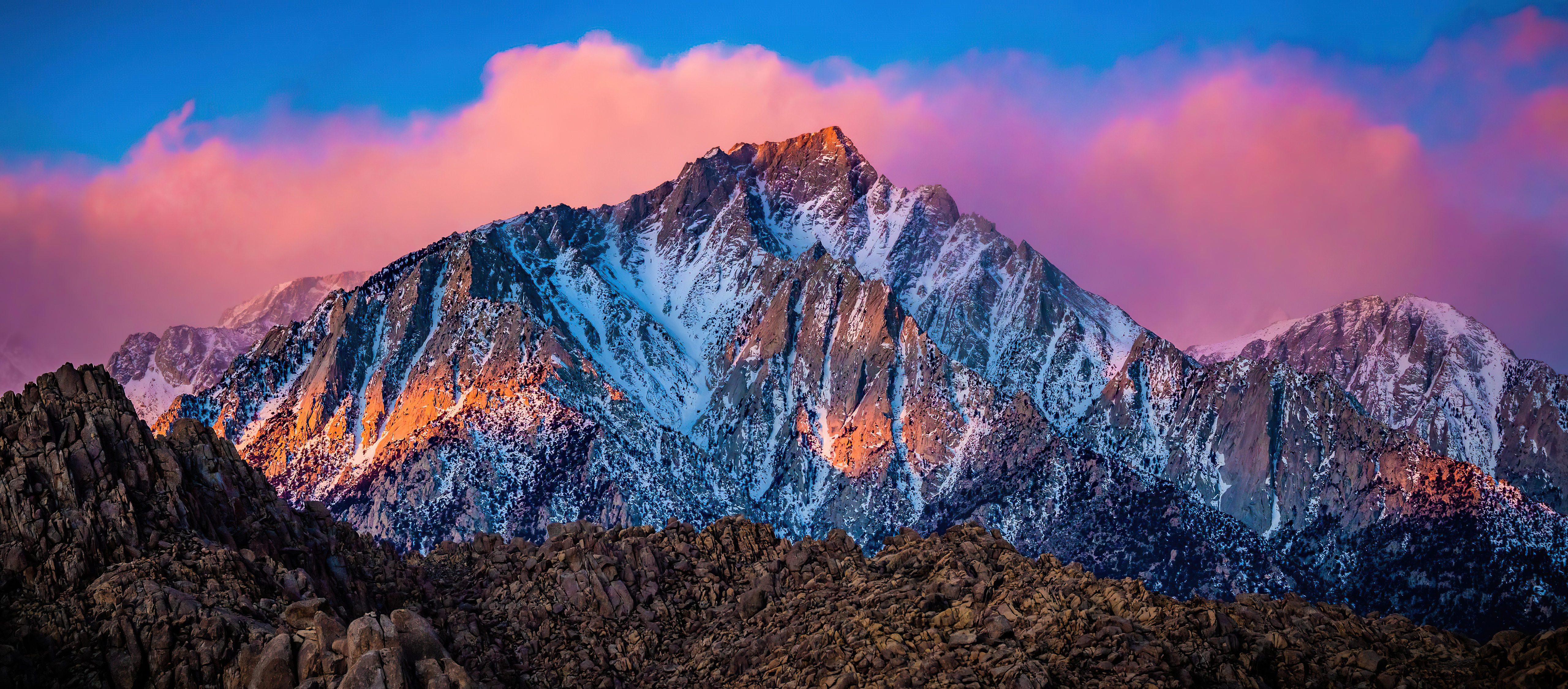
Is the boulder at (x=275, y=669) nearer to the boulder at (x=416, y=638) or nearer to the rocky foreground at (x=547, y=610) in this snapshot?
the rocky foreground at (x=547, y=610)

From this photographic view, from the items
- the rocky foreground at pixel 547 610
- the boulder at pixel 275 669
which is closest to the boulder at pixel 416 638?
the rocky foreground at pixel 547 610

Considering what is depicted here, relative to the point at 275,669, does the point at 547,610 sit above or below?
above

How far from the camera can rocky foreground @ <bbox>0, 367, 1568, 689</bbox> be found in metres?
68.8

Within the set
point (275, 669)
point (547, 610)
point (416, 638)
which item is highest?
point (547, 610)

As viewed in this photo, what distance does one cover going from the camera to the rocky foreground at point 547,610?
2709 inches

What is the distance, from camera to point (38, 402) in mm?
87625

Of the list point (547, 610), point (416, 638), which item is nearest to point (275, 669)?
point (416, 638)

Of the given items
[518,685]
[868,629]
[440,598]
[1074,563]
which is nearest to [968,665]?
[868,629]

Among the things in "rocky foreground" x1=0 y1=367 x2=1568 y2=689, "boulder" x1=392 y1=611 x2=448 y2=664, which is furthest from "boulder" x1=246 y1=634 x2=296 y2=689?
"boulder" x1=392 y1=611 x2=448 y2=664

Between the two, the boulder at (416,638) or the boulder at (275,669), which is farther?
the boulder at (416,638)

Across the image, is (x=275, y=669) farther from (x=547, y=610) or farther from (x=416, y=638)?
(x=547, y=610)

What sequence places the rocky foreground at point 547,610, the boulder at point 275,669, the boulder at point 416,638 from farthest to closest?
the boulder at point 416,638 < the rocky foreground at point 547,610 < the boulder at point 275,669

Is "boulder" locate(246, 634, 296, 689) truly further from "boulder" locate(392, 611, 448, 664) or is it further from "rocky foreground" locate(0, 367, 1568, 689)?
"boulder" locate(392, 611, 448, 664)

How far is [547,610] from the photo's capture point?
96.1 meters
